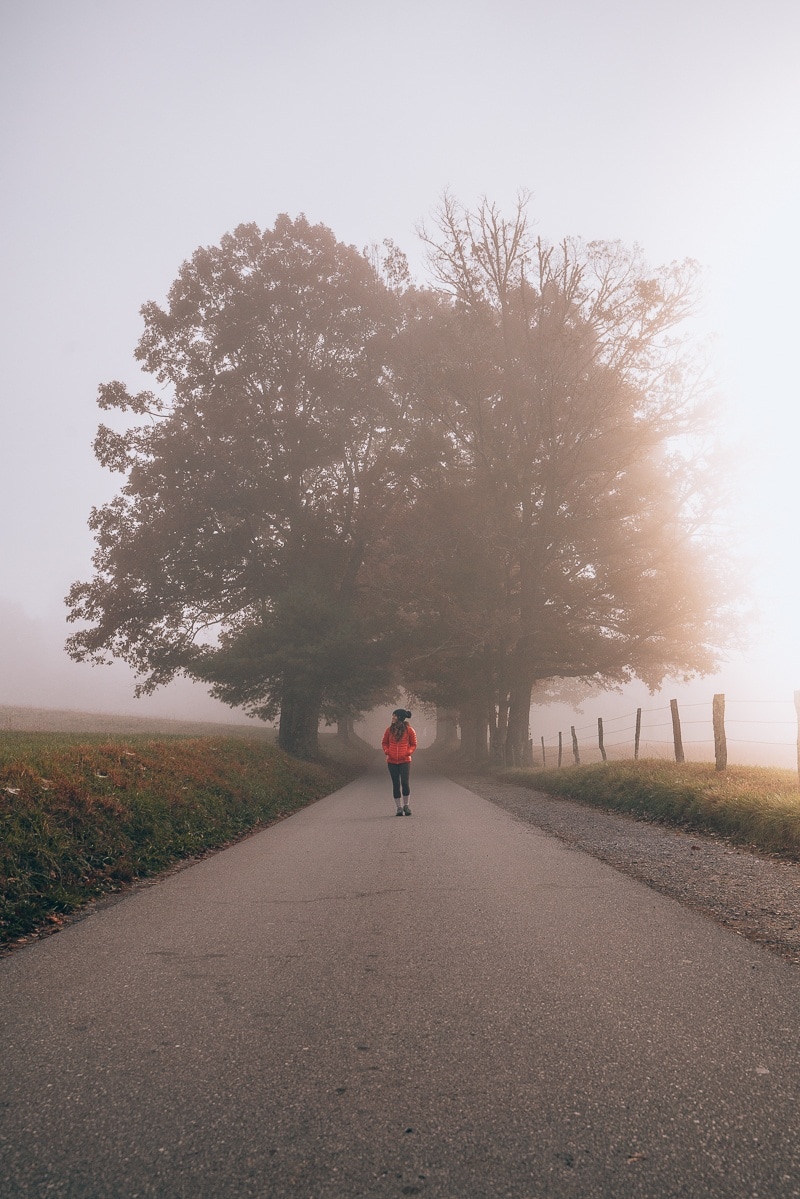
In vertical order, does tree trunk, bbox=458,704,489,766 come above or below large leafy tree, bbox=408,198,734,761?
below

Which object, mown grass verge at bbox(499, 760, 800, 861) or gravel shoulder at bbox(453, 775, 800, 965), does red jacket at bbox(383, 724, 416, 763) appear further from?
mown grass verge at bbox(499, 760, 800, 861)

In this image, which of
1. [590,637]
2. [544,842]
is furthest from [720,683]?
[544,842]

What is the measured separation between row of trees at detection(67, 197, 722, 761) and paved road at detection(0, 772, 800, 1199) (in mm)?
17275

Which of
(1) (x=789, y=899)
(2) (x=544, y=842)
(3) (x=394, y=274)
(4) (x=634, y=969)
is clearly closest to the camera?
(4) (x=634, y=969)

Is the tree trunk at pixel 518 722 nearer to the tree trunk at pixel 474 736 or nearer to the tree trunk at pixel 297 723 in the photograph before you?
the tree trunk at pixel 474 736

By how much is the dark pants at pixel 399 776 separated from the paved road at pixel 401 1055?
6.54 m

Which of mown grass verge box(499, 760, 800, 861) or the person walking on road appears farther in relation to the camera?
the person walking on road

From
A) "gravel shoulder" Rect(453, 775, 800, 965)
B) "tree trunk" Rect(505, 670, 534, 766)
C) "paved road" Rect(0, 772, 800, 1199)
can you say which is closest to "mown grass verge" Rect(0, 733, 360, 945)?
"paved road" Rect(0, 772, 800, 1199)

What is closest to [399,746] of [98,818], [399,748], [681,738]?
[399,748]

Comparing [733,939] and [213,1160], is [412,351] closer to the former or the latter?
[733,939]

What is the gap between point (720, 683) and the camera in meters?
127

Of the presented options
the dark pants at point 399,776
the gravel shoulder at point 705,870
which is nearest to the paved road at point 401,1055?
the gravel shoulder at point 705,870

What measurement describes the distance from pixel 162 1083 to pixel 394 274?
27.8 meters

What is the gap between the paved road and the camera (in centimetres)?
204
